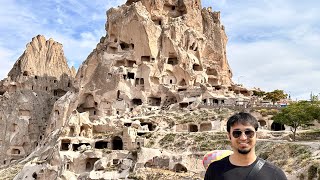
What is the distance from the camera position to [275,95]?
7888 cm

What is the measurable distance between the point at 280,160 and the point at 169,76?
154 feet

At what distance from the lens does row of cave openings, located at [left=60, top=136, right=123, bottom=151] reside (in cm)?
5556

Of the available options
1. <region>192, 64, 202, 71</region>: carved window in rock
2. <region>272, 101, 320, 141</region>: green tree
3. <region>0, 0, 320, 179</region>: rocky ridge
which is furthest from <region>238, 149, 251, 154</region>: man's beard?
<region>192, 64, 202, 71</region>: carved window in rock

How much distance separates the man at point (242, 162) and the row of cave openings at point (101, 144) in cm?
5160

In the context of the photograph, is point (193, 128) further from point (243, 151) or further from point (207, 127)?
point (243, 151)

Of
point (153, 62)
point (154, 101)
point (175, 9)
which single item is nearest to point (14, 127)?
point (154, 101)

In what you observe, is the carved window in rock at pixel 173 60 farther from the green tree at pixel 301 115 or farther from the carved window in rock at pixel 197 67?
the green tree at pixel 301 115

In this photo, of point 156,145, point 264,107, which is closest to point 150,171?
point 156,145

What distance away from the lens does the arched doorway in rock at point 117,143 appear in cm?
5628

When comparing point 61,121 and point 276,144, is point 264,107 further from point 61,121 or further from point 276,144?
point 61,121

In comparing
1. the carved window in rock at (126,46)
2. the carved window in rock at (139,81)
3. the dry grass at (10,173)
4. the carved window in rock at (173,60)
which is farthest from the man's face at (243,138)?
the carved window in rock at (173,60)

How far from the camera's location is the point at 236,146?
481 cm

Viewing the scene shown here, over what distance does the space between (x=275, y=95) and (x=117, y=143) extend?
35.4 meters

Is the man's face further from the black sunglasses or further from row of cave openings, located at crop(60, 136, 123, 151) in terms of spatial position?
row of cave openings, located at crop(60, 136, 123, 151)
